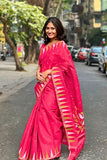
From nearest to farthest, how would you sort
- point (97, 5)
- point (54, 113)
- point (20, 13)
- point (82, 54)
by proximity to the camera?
point (54, 113) → point (20, 13) → point (82, 54) → point (97, 5)

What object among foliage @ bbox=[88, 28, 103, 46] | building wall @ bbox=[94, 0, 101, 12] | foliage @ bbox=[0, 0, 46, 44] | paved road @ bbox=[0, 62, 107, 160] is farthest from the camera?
building wall @ bbox=[94, 0, 101, 12]

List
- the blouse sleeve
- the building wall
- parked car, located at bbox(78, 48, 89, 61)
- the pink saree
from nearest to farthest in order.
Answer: the pink saree → the blouse sleeve → parked car, located at bbox(78, 48, 89, 61) → the building wall

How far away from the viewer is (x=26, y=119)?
7207mm

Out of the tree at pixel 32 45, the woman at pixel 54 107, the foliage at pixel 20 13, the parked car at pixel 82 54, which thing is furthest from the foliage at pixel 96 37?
the woman at pixel 54 107

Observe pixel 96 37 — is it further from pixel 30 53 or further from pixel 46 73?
pixel 46 73

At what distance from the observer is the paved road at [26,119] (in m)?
4.86

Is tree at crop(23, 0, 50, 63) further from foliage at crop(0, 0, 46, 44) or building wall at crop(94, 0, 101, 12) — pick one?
building wall at crop(94, 0, 101, 12)

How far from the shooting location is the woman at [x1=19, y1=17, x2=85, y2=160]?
4211mm

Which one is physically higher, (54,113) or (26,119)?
(54,113)

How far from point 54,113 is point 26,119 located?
117 inches

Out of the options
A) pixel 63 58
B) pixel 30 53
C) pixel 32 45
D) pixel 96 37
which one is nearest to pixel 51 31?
pixel 63 58

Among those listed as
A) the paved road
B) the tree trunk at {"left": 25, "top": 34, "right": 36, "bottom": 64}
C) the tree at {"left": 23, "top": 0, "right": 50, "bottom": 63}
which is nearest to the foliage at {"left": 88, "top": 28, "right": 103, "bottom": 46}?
the tree at {"left": 23, "top": 0, "right": 50, "bottom": 63}

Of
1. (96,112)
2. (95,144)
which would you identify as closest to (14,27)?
(96,112)

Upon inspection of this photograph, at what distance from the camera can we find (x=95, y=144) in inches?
208
